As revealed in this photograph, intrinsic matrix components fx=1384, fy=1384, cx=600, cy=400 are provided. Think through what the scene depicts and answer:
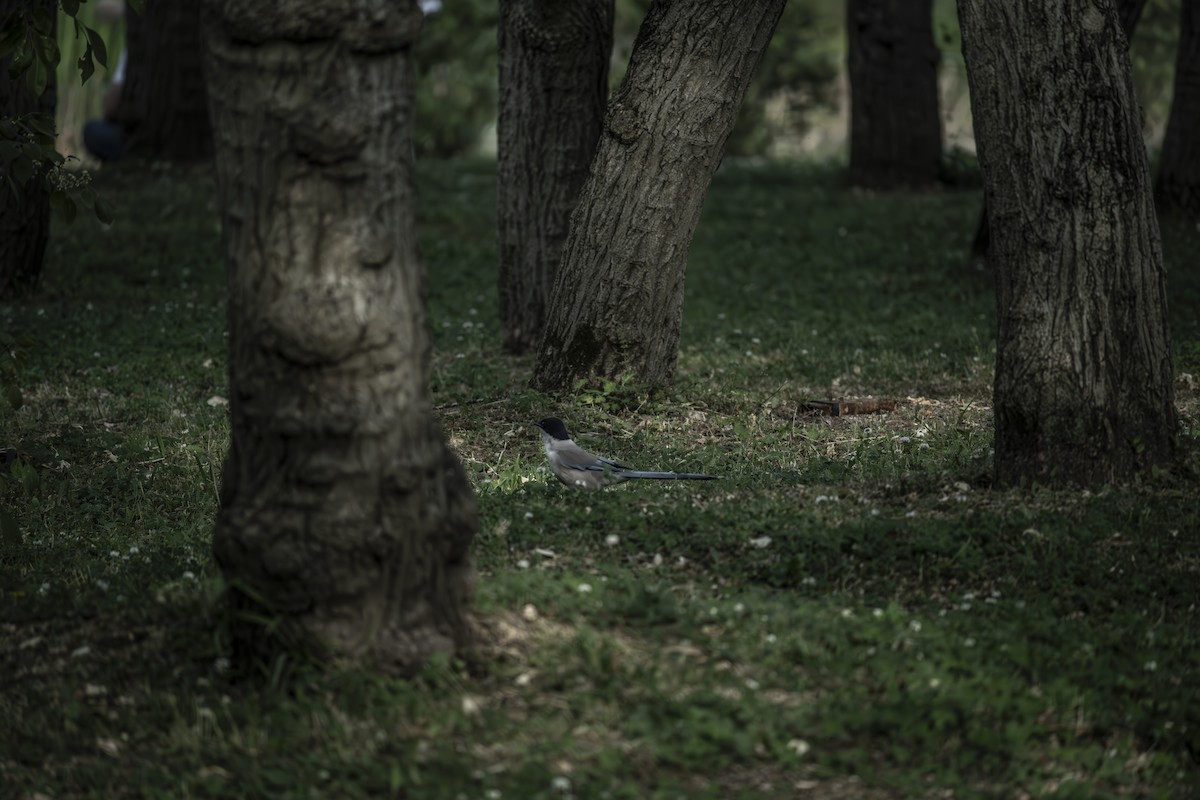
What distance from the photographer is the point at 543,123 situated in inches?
355

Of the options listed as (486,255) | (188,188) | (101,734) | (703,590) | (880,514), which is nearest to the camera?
(101,734)

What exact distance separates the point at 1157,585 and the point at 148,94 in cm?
1363

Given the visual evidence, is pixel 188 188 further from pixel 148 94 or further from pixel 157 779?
pixel 157 779

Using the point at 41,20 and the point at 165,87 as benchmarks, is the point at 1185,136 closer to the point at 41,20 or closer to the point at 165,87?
the point at 41,20

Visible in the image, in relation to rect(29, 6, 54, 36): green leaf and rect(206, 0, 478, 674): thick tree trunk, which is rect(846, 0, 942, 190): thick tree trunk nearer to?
rect(29, 6, 54, 36): green leaf

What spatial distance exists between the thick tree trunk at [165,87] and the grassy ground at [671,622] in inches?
303

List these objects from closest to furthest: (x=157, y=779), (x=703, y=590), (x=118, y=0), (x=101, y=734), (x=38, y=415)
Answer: (x=157, y=779), (x=101, y=734), (x=703, y=590), (x=38, y=415), (x=118, y=0)

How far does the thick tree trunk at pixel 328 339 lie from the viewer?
4.13 meters

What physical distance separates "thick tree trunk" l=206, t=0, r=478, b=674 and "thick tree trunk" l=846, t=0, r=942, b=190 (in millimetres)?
11882

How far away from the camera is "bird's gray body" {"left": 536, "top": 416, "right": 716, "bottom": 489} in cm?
643

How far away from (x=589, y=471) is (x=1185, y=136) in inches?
353

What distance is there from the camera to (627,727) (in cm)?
416

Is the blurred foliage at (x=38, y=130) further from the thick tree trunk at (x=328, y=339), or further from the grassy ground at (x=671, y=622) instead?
the thick tree trunk at (x=328, y=339)

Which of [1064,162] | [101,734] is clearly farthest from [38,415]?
[1064,162]
